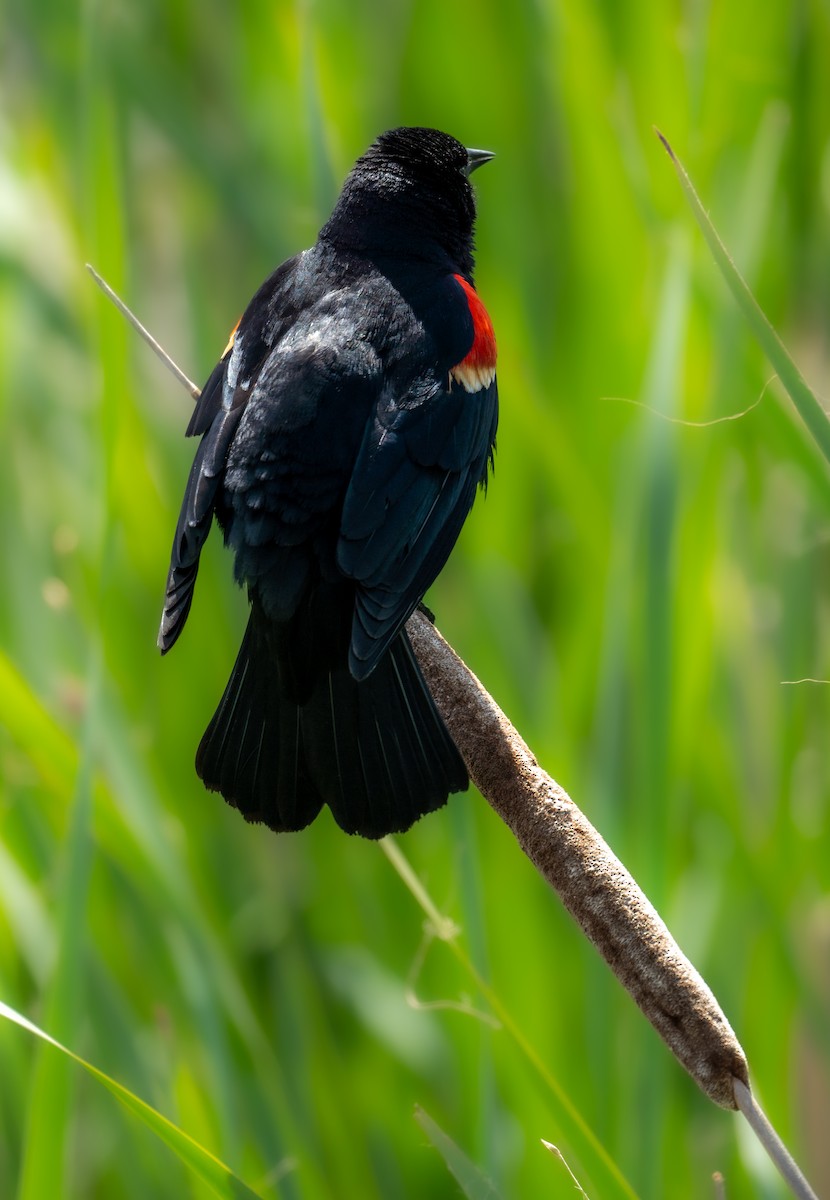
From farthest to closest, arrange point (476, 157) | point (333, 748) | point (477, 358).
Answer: point (476, 157) < point (477, 358) < point (333, 748)

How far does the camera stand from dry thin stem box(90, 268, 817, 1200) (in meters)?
0.98

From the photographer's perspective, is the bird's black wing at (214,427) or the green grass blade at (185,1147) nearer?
the green grass blade at (185,1147)

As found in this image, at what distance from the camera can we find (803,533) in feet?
6.78

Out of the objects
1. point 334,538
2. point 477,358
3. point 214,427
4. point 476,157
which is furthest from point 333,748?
point 476,157

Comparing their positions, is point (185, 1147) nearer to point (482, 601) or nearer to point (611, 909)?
point (611, 909)

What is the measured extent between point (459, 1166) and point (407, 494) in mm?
700

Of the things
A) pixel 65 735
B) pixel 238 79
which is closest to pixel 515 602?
pixel 65 735

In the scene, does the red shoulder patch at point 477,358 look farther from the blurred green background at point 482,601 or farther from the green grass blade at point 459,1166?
the green grass blade at point 459,1166

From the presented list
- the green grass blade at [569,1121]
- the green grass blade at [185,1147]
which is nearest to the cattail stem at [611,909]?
the green grass blade at [569,1121]

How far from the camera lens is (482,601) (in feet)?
6.49

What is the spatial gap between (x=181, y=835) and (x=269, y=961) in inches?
15.2

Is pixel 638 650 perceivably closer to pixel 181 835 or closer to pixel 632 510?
pixel 632 510

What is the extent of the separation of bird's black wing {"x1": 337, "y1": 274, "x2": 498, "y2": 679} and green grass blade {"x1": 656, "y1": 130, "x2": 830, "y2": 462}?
0.47 m

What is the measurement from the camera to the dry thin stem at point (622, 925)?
0.98m
